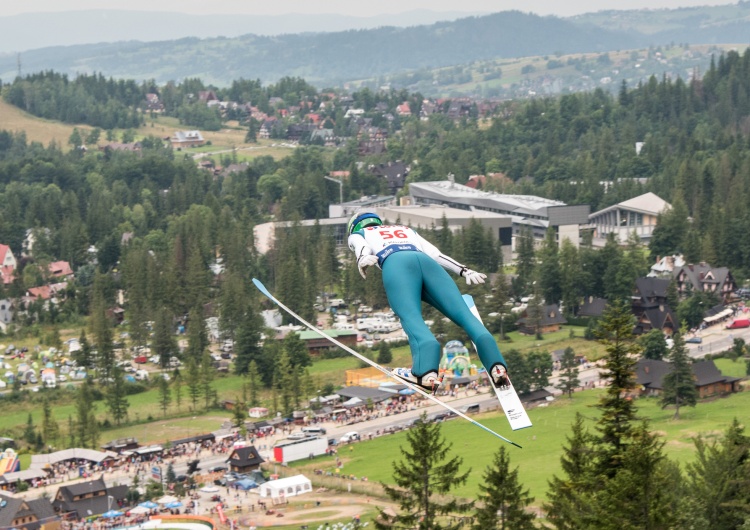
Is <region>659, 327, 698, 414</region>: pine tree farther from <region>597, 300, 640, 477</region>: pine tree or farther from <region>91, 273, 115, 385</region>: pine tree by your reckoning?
<region>597, 300, 640, 477</region>: pine tree

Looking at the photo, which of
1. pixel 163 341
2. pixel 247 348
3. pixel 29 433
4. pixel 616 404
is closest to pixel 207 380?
pixel 247 348

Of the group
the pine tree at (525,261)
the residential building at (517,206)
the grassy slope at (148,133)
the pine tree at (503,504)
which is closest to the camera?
the pine tree at (503,504)

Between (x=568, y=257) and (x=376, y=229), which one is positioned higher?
(x=376, y=229)

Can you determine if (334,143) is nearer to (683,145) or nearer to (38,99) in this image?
(38,99)

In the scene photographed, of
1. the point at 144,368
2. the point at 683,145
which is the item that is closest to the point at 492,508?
the point at 144,368

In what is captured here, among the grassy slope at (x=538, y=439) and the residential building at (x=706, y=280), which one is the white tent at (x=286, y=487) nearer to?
the grassy slope at (x=538, y=439)

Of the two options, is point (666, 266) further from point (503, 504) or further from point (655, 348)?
point (503, 504)

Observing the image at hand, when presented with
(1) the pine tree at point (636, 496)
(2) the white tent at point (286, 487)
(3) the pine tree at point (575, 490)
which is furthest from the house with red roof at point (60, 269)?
(1) the pine tree at point (636, 496)
